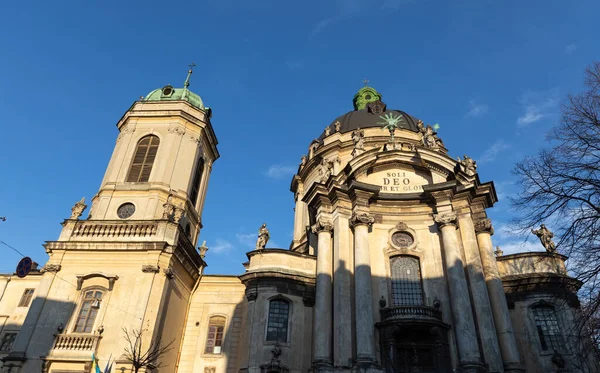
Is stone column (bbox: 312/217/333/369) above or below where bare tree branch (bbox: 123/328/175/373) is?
above

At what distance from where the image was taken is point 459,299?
1878cm

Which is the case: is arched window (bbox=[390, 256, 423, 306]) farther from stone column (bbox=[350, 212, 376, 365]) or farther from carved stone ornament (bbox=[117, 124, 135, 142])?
carved stone ornament (bbox=[117, 124, 135, 142])

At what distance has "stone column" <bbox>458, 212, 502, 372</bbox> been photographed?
17.5 metres

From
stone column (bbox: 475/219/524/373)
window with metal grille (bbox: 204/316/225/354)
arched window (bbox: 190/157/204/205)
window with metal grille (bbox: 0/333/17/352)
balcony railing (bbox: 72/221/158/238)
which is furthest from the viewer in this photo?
window with metal grille (bbox: 0/333/17/352)

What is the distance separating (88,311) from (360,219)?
13265mm

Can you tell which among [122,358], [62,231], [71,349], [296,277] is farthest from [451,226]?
[62,231]

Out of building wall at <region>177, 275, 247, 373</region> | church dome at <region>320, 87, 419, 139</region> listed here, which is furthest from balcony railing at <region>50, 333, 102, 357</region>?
church dome at <region>320, 87, 419, 139</region>

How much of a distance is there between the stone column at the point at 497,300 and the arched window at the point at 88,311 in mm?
17733

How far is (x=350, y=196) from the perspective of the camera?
22531 mm

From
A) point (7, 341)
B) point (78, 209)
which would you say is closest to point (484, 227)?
point (78, 209)

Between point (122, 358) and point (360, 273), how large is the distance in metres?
10.7

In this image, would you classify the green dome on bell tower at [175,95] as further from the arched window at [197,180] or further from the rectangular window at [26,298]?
the rectangular window at [26,298]

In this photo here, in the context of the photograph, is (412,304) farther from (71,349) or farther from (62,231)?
(62,231)

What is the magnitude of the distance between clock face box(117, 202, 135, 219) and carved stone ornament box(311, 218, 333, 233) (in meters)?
10.1
